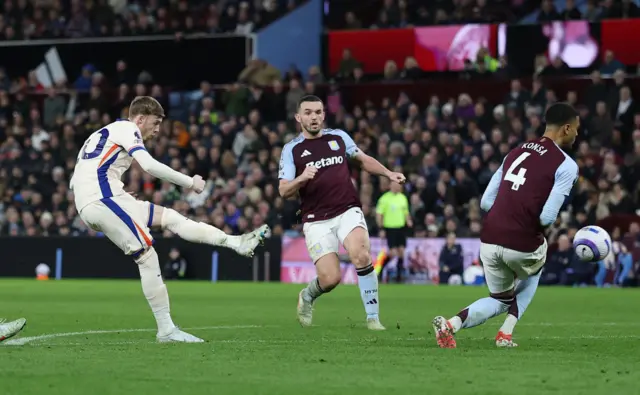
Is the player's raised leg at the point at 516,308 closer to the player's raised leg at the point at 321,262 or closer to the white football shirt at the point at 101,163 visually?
the player's raised leg at the point at 321,262

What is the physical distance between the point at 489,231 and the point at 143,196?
21.1m

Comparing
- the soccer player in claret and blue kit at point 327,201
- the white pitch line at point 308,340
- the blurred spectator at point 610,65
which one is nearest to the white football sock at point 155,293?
the white pitch line at point 308,340

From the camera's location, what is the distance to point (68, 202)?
101 ft

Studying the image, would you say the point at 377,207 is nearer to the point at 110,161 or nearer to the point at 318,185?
the point at 318,185

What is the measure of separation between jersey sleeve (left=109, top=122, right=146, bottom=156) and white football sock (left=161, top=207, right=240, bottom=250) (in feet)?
2.15

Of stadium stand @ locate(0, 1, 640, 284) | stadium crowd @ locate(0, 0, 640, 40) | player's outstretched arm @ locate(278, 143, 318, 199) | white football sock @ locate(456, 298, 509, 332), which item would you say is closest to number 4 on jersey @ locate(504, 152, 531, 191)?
white football sock @ locate(456, 298, 509, 332)

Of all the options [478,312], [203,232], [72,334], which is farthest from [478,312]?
[72,334]

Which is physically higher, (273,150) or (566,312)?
(273,150)

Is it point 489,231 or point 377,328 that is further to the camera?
point 377,328

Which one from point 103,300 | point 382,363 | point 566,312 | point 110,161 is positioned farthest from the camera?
point 103,300

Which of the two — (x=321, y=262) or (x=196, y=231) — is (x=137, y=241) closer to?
(x=196, y=231)

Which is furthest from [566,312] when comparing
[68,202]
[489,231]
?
[68,202]

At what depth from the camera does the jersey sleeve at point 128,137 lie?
10.6 meters

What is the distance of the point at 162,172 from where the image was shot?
10.3 metres
